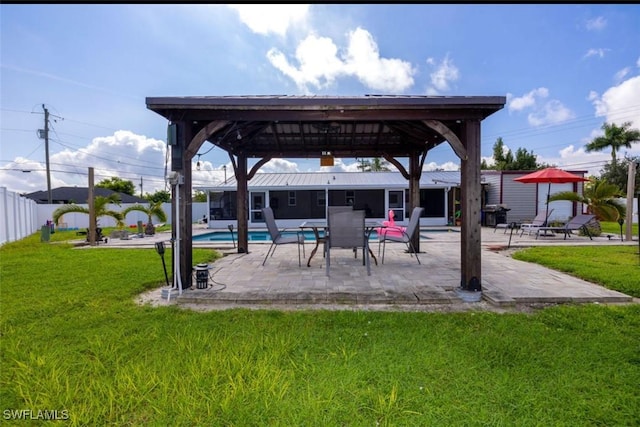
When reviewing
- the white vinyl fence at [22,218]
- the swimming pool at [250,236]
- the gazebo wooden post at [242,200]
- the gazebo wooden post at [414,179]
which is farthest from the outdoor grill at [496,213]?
the white vinyl fence at [22,218]

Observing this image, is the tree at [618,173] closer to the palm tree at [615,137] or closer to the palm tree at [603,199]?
the palm tree at [615,137]

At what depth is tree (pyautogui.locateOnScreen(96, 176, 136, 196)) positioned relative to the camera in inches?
1467

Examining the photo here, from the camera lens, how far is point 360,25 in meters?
8.21

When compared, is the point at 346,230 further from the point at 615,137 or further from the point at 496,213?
the point at 615,137

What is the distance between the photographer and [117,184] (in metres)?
37.6

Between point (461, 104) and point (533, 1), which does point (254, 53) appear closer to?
point (461, 104)

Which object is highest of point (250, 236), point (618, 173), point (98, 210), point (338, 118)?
point (618, 173)

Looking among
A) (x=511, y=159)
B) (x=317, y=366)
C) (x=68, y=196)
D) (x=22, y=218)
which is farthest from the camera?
(x=511, y=159)

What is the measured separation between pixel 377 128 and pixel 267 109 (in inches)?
105

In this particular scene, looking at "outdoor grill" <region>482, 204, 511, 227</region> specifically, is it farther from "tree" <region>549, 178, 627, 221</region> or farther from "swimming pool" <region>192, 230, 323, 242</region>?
"swimming pool" <region>192, 230, 323, 242</region>

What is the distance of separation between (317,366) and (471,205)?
8.90 ft

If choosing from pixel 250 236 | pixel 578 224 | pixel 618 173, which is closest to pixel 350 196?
pixel 250 236

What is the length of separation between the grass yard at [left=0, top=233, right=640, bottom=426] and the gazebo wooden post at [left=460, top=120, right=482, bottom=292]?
2.39ft

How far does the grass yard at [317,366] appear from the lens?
1.73 metres
